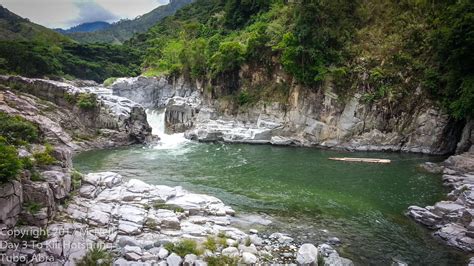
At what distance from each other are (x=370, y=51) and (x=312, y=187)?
1825 cm

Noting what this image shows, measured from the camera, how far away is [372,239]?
47.2ft

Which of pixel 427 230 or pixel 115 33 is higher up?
pixel 115 33

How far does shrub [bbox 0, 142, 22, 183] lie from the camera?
11634mm

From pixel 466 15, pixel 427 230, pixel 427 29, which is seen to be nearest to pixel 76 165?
pixel 427 230

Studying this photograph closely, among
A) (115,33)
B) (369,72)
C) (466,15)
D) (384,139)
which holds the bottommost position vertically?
(384,139)

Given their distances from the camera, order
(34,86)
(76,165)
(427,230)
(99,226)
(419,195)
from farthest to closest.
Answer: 1. (34,86)
2. (76,165)
3. (419,195)
4. (427,230)
5. (99,226)

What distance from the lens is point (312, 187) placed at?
21.3m

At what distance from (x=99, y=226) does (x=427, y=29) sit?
30888 millimetres

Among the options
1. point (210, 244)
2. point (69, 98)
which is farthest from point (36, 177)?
point (69, 98)

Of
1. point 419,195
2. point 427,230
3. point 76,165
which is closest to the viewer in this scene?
point 427,230

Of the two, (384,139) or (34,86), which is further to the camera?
(34,86)

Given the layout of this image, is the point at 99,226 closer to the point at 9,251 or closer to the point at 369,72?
the point at 9,251

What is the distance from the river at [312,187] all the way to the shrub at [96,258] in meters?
6.37

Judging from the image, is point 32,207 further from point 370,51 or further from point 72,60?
point 72,60
